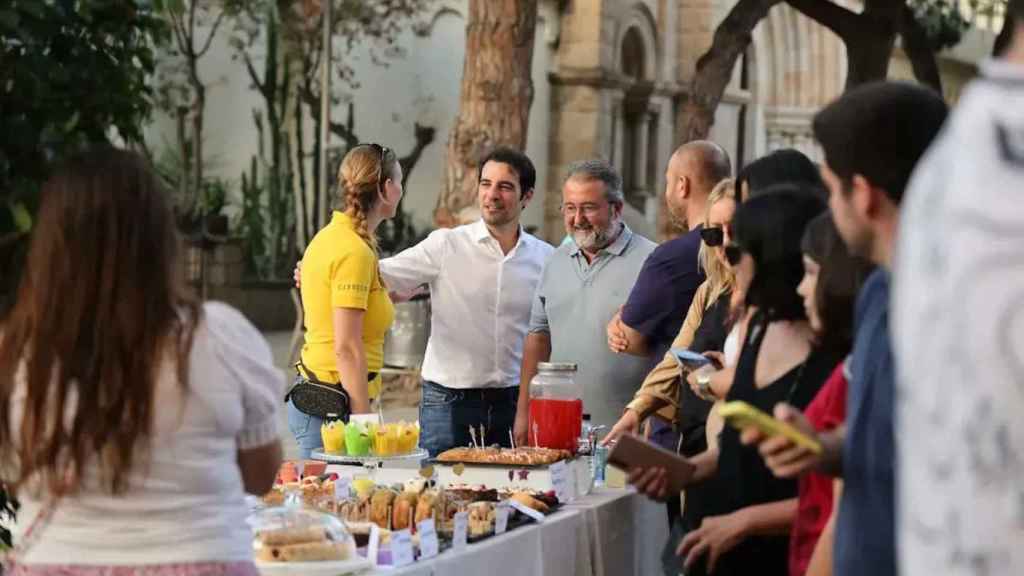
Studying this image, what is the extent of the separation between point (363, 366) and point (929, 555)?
4533 millimetres

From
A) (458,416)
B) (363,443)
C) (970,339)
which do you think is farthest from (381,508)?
(970,339)

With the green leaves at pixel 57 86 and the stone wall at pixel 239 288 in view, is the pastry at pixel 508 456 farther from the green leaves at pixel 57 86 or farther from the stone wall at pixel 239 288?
the stone wall at pixel 239 288

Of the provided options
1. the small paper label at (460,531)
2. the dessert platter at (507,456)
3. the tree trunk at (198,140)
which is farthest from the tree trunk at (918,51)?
the small paper label at (460,531)

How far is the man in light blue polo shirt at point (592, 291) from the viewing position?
264 inches

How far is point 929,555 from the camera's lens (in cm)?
184

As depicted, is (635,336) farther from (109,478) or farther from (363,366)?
(109,478)

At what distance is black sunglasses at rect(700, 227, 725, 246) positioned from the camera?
504cm

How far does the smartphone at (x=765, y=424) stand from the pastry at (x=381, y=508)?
235 centimetres

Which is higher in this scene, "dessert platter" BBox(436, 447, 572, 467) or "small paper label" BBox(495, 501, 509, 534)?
"dessert platter" BBox(436, 447, 572, 467)

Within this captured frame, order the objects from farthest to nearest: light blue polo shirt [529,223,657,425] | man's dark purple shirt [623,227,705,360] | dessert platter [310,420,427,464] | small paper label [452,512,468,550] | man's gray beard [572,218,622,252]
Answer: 1. man's gray beard [572,218,622,252]
2. light blue polo shirt [529,223,657,425]
3. man's dark purple shirt [623,227,705,360]
4. dessert platter [310,420,427,464]
5. small paper label [452,512,468,550]

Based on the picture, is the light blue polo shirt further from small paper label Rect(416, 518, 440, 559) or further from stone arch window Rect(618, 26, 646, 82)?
stone arch window Rect(618, 26, 646, 82)

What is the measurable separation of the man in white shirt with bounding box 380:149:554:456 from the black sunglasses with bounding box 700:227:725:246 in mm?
2026

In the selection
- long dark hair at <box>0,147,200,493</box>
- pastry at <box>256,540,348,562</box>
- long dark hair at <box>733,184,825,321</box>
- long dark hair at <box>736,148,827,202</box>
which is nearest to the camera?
long dark hair at <box>0,147,200,493</box>

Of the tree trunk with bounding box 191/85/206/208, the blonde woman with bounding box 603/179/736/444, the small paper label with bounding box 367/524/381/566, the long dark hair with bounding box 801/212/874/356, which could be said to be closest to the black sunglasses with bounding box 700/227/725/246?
the blonde woman with bounding box 603/179/736/444
